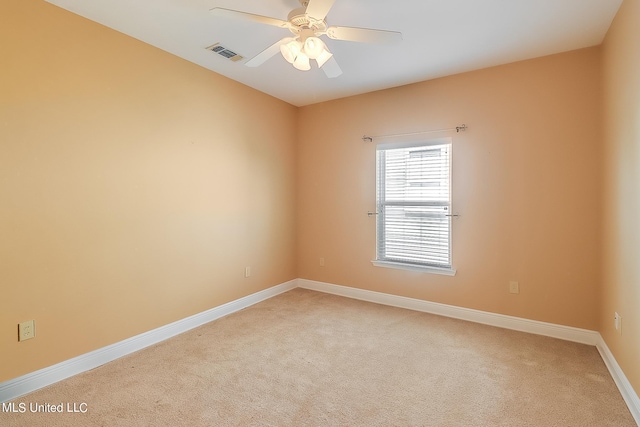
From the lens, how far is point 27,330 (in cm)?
206

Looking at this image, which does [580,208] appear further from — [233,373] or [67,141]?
[67,141]

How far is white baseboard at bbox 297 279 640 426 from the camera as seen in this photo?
2010mm

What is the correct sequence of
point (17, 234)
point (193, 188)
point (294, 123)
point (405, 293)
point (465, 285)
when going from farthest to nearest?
point (294, 123) → point (405, 293) → point (465, 285) → point (193, 188) → point (17, 234)

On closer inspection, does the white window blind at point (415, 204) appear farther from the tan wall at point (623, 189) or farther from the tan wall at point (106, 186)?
the tan wall at point (106, 186)

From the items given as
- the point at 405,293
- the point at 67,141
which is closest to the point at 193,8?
the point at 67,141

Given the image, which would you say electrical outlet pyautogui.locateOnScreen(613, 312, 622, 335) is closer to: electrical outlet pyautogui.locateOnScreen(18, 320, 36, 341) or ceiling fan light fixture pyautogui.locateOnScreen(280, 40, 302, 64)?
ceiling fan light fixture pyautogui.locateOnScreen(280, 40, 302, 64)

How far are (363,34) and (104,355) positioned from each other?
9.83 feet

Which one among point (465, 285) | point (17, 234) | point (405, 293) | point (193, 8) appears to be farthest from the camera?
point (405, 293)

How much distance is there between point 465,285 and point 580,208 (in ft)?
4.09

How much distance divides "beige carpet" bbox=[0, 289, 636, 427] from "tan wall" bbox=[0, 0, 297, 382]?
0.42 meters

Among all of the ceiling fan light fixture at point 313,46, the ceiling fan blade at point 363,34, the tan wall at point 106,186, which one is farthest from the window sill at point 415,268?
the ceiling fan light fixture at point 313,46

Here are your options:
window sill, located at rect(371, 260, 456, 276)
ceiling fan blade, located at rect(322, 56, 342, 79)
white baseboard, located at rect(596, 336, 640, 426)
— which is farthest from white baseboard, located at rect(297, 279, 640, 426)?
ceiling fan blade, located at rect(322, 56, 342, 79)

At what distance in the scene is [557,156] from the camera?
2.84 metres

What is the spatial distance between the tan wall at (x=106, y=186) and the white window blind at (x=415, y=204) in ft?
5.53
